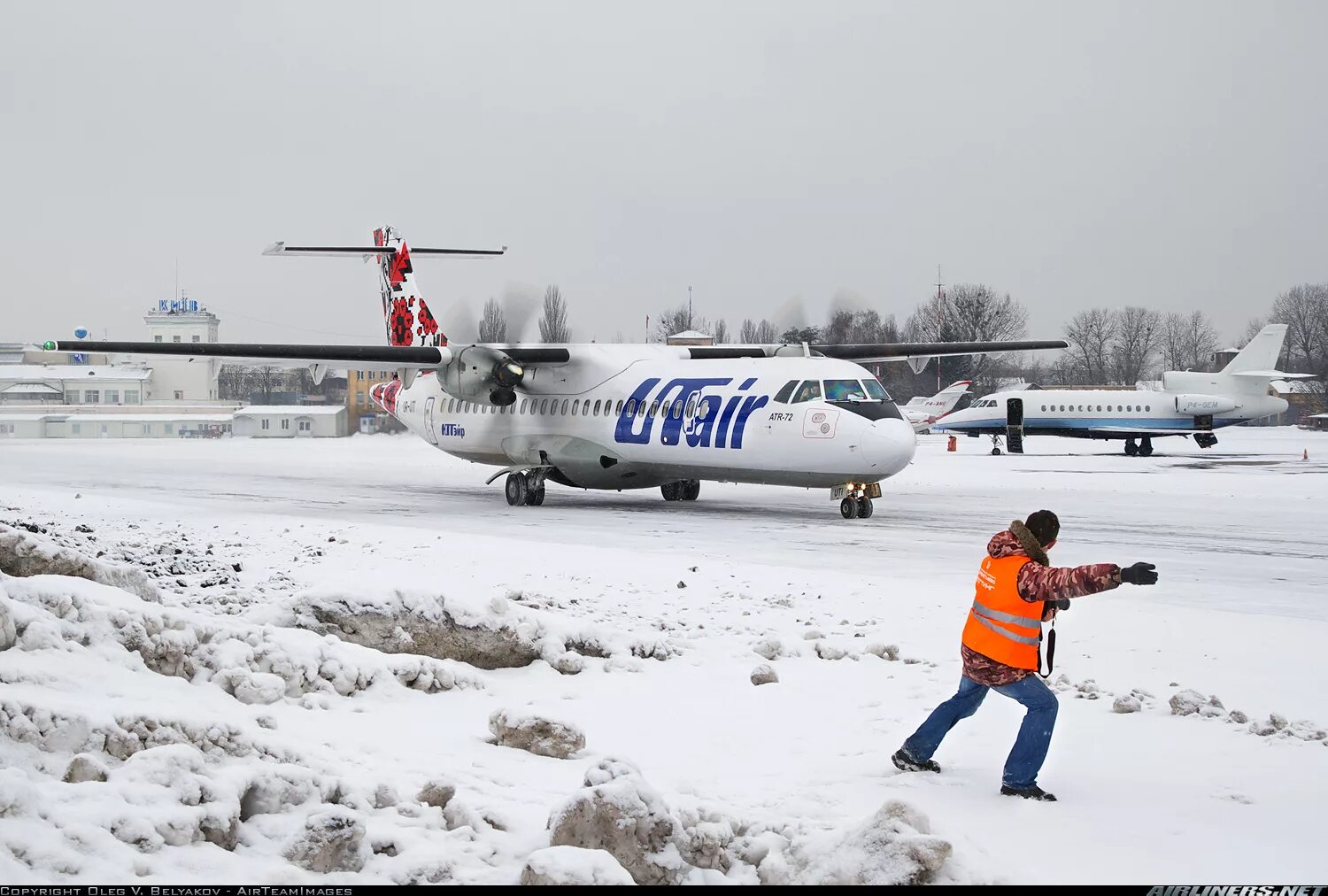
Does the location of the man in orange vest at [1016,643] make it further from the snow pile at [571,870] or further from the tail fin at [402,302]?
the tail fin at [402,302]

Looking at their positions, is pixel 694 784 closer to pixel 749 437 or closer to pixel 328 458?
pixel 749 437

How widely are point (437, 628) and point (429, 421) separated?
18.1m

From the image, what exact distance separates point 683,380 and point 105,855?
17318mm

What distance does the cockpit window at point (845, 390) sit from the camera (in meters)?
18.6

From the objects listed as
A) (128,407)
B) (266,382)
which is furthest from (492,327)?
(266,382)

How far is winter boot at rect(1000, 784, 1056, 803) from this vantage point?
5.38m

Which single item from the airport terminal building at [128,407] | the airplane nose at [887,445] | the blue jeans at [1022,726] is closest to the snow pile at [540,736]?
the blue jeans at [1022,726]

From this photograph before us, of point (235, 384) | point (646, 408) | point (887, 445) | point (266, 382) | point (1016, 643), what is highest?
point (266, 382)

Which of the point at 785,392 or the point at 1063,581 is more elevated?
the point at 785,392

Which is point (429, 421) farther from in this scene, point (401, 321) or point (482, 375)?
point (482, 375)

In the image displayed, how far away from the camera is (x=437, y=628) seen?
26.9ft

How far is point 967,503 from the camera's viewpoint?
71.8ft

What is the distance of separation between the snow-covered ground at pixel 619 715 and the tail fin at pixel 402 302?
13.0 meters

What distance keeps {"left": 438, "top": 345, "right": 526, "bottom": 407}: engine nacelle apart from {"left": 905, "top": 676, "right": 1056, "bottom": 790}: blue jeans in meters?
17.5
